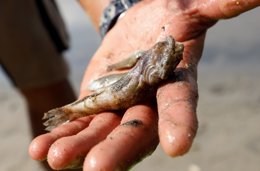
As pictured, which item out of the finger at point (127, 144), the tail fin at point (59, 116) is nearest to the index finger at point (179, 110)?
the finger at point (127, 144)

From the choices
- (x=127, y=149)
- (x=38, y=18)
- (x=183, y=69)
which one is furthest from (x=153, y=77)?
(x=38, y=18)

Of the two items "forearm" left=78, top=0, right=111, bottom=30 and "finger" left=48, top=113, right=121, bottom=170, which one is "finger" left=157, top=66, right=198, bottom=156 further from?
"forearm" left=78, top=0, right=111, bottom=30

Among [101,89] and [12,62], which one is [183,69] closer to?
[101,89]

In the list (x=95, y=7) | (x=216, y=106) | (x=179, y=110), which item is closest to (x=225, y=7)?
(x=179, y=110)

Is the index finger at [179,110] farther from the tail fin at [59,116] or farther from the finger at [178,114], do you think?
the tail fin at [59,116]

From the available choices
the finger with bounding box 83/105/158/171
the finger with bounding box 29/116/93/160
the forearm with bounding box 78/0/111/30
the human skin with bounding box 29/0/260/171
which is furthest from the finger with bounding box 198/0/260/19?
the forearm with bounding box 78/0/111/30

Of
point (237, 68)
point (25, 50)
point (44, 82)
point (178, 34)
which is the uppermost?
point (178, 34)
